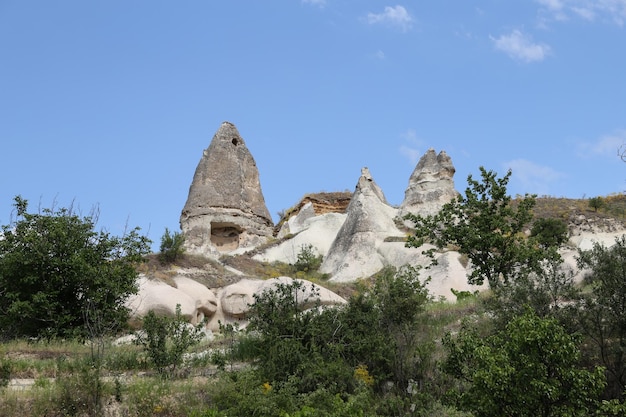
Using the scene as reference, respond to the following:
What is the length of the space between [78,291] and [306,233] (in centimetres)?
1850

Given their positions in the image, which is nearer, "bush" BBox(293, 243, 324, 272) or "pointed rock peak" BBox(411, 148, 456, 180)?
"bush" BBox(293, 243, 324, 272)

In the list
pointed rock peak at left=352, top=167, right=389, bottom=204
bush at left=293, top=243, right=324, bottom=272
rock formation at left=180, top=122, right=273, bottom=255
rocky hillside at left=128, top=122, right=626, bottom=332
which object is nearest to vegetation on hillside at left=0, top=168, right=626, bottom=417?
rocky hillside at left=128, top=122, right=626, bottom=332

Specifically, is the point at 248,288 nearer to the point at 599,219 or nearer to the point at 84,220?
the point at 84,220

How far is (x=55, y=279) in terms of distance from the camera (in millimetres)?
15133

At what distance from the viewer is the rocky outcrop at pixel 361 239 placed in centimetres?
2617

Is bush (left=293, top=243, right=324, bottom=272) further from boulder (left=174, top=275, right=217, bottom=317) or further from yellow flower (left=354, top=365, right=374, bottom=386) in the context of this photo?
yellow flower (left=354, top=365, right=374, bottom=386)

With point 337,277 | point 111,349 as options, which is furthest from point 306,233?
point 111,349

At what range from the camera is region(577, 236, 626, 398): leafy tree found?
9.88 m

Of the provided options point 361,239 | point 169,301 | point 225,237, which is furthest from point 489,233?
point 225,237

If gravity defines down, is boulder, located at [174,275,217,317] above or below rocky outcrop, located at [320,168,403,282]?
below

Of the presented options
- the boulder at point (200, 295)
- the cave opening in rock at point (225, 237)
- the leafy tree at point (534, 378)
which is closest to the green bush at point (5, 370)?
the leafy tree at point (534, 378)

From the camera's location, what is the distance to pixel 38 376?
34.4 ft

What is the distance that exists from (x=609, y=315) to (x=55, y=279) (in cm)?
1119

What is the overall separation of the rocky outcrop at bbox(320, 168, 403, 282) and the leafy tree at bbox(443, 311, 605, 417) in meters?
17.8
